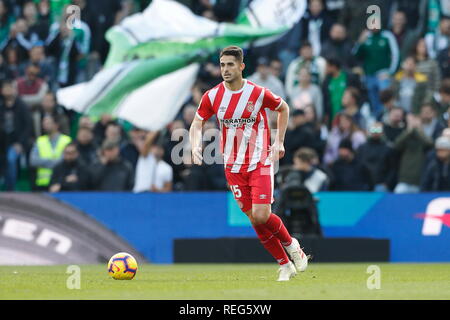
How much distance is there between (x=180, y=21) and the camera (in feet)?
66.5

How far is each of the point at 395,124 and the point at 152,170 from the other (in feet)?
14.4

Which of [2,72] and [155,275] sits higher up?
[2,72]

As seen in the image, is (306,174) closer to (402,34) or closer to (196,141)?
(402,34)

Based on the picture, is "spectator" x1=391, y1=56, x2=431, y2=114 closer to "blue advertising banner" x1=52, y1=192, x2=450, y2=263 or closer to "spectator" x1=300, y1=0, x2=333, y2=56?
"spectator" x1=300, y1=0, x2=333, y2=56

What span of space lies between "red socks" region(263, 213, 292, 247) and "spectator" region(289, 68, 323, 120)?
7.87 m

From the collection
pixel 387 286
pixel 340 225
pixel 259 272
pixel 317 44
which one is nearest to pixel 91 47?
pixel 317 44

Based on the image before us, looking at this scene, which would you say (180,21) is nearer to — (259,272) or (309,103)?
(309,103)

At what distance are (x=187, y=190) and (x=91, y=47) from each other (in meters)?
5.19

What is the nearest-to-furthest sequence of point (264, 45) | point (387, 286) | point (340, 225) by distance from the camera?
point (387, 286) < point (340, 225) < point (264, 45)

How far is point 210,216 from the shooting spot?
18203 millimetres

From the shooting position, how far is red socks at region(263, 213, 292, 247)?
12.3 metres

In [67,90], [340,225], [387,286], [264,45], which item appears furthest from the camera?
[264,45]

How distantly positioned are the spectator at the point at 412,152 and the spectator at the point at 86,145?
5.46 m

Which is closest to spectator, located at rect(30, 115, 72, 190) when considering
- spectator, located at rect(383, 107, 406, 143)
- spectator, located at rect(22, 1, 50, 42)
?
spectator, located at rect(22, 1, 50, 42)
